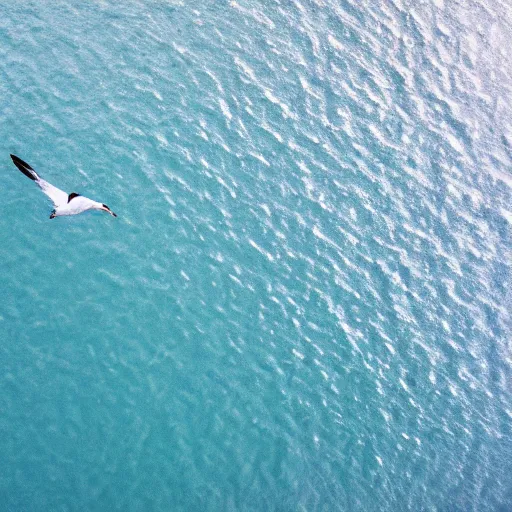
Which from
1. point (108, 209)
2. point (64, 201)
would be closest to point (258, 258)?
point (108, 209)

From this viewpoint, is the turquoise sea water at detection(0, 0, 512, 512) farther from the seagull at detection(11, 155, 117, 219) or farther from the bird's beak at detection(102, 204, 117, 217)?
the seagull at detection(11, 155, 117, 219)

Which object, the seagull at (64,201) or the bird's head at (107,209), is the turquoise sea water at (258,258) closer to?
the bird's head at (107,209)

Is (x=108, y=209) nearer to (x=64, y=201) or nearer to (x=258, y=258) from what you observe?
(x=64, y=201)

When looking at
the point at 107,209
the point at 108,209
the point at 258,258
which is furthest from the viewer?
the point at 258,258

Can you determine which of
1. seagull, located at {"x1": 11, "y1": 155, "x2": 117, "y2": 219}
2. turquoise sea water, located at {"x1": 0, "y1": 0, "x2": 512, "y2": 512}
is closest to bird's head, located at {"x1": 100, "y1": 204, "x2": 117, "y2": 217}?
seagull, located at {"x1": 11, "y1": 155, "x2": 117, "y2": 219}

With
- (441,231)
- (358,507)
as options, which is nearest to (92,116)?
(441,231)

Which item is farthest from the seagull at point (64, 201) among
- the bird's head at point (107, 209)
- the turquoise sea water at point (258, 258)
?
the turquoise sea water at point (258, 258)

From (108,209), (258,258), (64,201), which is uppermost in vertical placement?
(64,201)

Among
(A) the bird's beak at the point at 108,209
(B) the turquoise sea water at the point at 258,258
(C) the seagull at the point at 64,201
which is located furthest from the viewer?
(A) the bird's beak at the point at 108,209

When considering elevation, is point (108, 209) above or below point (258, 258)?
above
